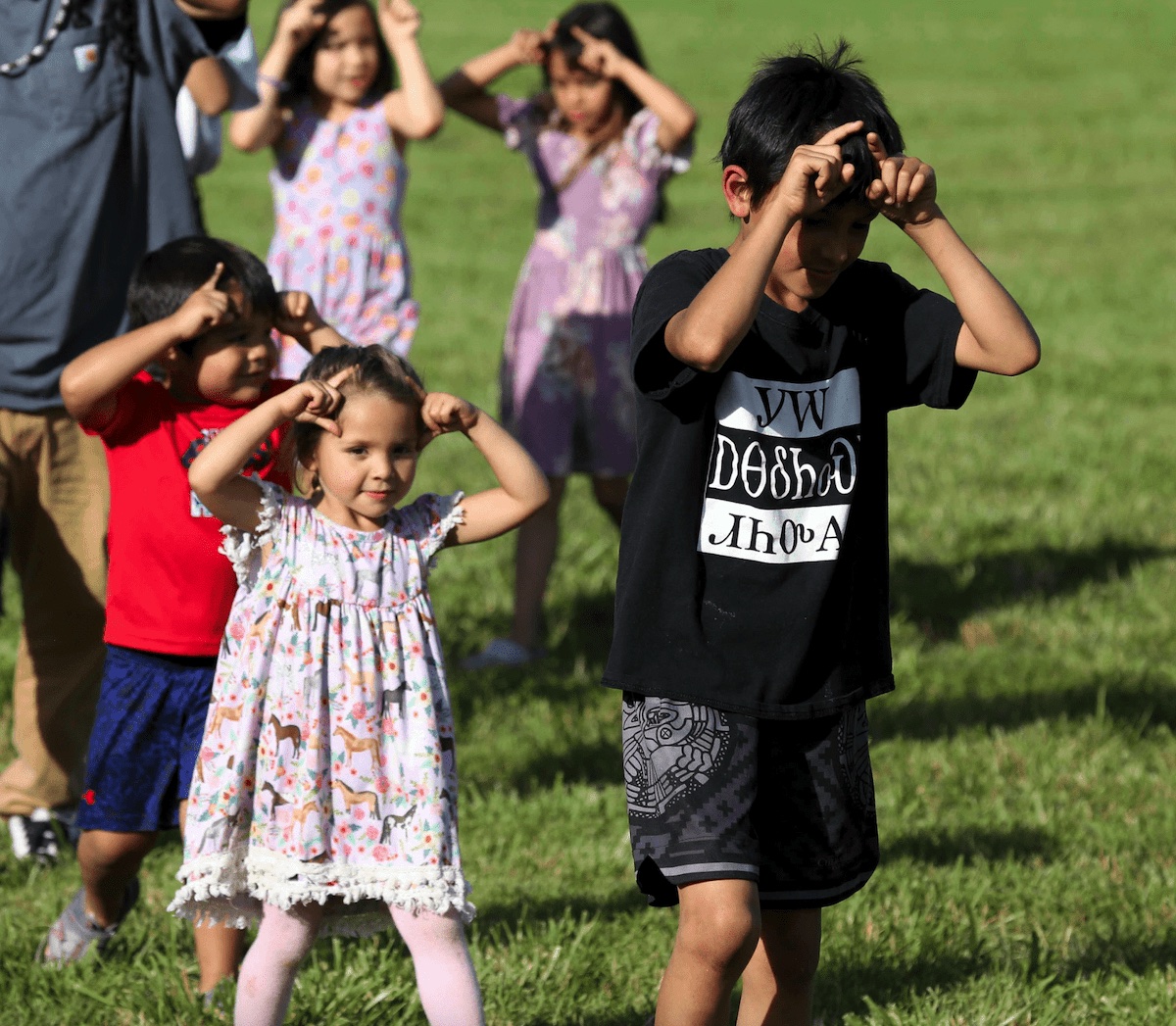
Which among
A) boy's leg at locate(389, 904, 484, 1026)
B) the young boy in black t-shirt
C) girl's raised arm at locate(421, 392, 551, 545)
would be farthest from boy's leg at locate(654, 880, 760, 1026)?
girl's raised arm at locate(421, 392, 551, 545)

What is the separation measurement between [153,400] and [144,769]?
0.76 meters

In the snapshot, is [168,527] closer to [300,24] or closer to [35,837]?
[35,837]

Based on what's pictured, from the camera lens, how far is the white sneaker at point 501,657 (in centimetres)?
610

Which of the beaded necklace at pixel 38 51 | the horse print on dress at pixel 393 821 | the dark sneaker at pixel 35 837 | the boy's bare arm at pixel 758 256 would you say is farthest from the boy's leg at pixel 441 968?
the beaded necklace at pixel 38 51

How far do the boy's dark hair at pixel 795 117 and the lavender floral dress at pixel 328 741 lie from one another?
0.97m

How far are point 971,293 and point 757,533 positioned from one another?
542mm

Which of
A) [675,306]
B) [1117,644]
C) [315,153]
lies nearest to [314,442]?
[675,306]

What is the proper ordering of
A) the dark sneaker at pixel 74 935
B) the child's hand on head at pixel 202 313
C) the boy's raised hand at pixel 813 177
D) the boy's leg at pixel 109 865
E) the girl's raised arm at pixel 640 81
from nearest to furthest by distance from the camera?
the boy's raised hand at pixel 813 177
the child's hand on head at pixel 202 313
the boy's leg at pixel 109 865
the dark sneaker at pixel 74 935
the girl's raised arm at pixel 640 81

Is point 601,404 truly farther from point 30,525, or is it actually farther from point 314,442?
point 314,442

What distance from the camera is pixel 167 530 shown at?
3590 mm

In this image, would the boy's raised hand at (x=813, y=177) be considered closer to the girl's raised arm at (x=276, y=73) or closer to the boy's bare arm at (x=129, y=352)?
the boy's bare arm at (x=129, y=352)

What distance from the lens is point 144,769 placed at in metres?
3.62

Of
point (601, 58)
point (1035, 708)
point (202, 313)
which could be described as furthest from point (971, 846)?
point (601, 58)

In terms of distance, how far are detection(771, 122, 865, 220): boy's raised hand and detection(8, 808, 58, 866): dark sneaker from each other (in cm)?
283
